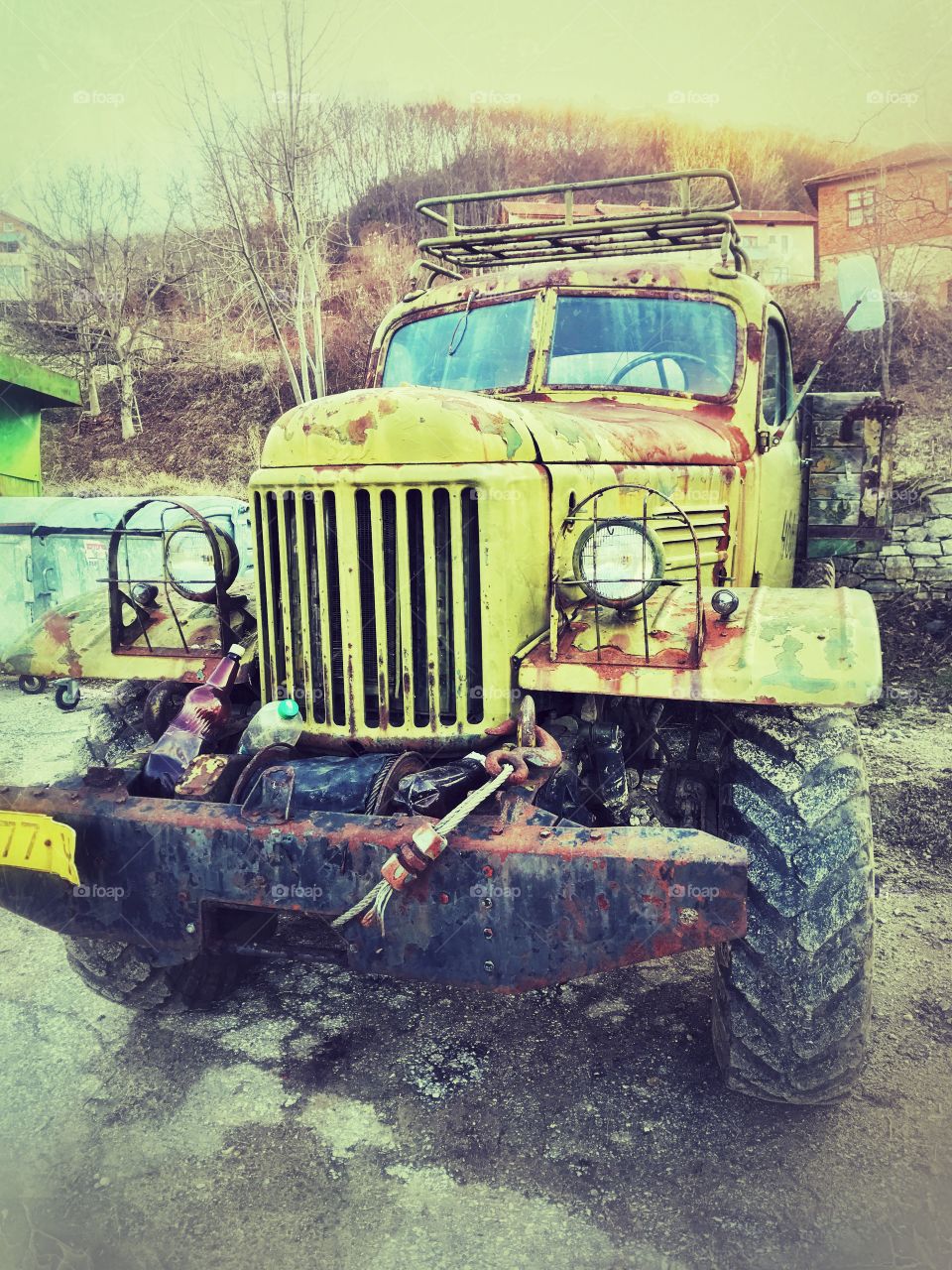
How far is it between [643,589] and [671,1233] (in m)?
1.67

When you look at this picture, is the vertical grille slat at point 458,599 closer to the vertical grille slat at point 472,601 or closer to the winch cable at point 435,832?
the vertical grille slat at point 472,601

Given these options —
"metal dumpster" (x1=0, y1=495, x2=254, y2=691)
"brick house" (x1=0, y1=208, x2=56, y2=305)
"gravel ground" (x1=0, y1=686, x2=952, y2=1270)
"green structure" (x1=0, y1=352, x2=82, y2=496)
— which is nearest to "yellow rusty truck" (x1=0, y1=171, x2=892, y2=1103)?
"gravel ground" (x1=0, y1=686, x2=952, y2=1270)

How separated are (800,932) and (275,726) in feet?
5.30

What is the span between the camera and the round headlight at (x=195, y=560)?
3441 mm

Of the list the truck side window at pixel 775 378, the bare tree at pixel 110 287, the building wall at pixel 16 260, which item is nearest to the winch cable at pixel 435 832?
the truck side window at pixel 775 378

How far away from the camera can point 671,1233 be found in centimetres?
234

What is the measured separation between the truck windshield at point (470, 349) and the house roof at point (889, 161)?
4.94 m

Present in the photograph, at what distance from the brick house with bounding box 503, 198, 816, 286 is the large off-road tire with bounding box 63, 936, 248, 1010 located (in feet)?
47.5

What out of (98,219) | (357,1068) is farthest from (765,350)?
(98,219)

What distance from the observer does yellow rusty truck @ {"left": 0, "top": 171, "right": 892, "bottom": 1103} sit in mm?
2424

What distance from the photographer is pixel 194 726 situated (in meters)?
3.09

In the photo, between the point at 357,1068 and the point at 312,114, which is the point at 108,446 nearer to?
the point at 312,114

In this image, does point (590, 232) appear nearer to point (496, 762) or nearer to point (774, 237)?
point (496, 762)

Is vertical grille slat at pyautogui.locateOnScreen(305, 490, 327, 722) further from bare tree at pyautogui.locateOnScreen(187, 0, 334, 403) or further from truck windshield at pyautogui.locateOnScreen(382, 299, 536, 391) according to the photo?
bare tree at pyautogui.locateOnScreen(187, 0, 334, 403)
